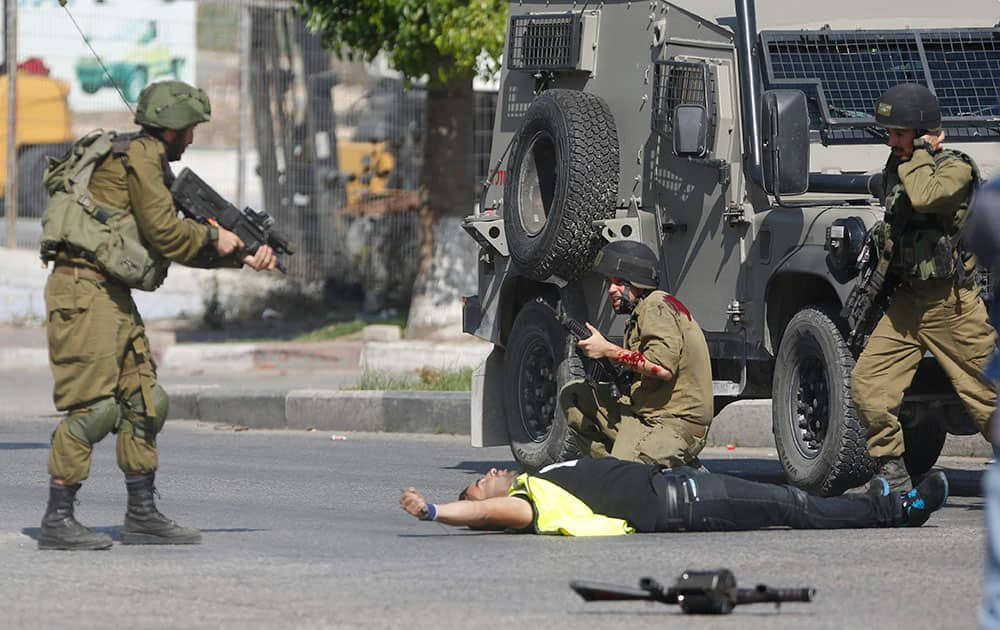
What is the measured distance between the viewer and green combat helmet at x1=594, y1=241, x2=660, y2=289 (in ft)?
28.5

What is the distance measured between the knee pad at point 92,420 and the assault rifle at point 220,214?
2.55ft

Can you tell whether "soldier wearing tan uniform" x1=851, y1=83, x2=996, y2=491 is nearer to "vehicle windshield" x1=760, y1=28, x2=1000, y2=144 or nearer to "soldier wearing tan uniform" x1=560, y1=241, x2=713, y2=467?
"soldier wearing tan uniform" x1=560, y1=241, x2=713, y2=467

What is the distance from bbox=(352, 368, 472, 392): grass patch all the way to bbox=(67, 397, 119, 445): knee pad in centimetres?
697

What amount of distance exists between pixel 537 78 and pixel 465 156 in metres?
8.06

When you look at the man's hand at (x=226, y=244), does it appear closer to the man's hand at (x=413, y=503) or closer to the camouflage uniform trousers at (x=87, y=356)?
the camouflage uniform trousers at (x=87, y=356)

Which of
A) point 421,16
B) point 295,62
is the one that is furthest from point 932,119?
point 295,62

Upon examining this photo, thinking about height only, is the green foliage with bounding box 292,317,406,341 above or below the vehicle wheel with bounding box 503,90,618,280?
below

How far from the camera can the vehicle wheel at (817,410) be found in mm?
8375

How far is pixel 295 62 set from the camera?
74.6 ft

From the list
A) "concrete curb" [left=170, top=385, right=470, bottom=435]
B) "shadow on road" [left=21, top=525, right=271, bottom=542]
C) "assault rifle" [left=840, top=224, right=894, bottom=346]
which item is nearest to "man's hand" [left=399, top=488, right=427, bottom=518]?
"shadow on road" [left=21, top=525, right=271, bottom=542]

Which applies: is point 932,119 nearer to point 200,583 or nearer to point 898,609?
point 898,609

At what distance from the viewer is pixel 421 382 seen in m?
14.6

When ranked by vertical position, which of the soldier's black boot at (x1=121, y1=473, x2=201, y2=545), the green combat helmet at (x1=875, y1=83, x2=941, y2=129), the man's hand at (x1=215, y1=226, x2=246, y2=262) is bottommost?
the soldier's black boot at (x1=121, y1=473, x2=201, y2=545)

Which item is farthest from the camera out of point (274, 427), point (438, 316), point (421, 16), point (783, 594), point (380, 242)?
point (380, 242)
